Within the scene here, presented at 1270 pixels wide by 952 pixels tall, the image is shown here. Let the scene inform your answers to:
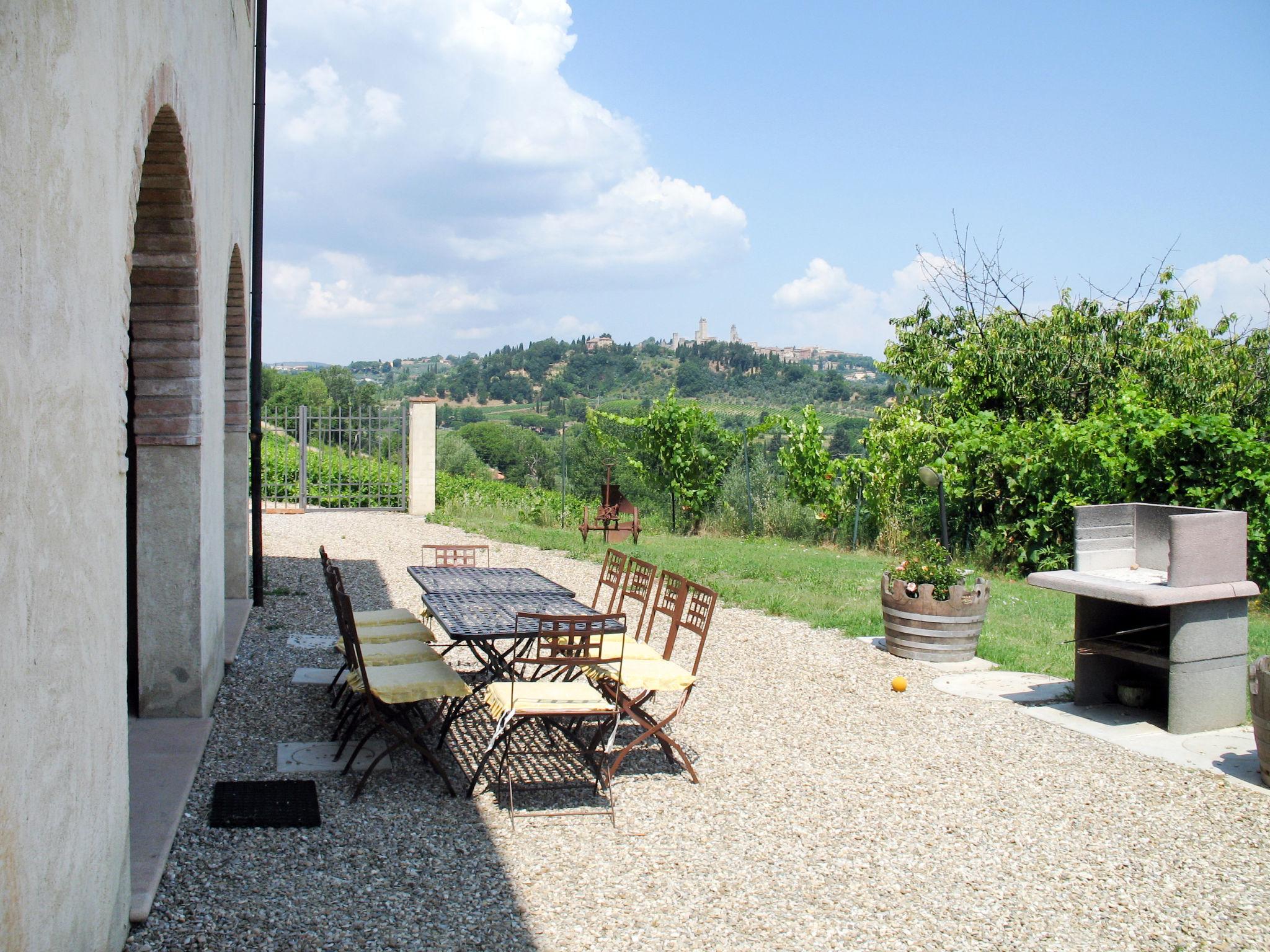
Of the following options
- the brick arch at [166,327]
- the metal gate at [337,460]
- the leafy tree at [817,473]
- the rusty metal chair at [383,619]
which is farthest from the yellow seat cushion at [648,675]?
the metal gate at [337,460]

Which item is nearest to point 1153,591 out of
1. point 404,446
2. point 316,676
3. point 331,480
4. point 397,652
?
point 397,652

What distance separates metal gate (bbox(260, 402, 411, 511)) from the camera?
16.4m

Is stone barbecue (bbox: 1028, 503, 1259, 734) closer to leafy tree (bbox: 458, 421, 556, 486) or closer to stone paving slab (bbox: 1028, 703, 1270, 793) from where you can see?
stone paving slab (bbox: 1028, 703, 1270, 793)

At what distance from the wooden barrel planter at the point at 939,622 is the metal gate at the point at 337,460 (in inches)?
443

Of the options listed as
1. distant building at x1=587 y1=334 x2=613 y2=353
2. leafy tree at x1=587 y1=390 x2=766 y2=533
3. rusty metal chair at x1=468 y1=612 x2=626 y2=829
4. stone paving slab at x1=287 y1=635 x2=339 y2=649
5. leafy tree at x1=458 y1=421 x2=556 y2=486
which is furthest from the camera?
distant building at x1=587 y1=334 x2=613 y2=353

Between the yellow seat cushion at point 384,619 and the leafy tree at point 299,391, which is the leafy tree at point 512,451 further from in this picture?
the yellow seat cushion at point 384,619

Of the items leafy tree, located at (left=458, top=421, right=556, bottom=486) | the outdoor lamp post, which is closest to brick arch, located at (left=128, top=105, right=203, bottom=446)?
the outdoor lamp post

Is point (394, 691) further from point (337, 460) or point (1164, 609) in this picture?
point (337, 460)

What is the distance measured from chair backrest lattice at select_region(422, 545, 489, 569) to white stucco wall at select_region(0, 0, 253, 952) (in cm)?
436

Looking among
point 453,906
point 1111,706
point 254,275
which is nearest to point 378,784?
point 453,906

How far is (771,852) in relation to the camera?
391 centimetres

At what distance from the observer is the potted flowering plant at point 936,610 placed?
7.12 meters

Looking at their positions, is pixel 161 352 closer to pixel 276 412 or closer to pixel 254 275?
pixel 254 275

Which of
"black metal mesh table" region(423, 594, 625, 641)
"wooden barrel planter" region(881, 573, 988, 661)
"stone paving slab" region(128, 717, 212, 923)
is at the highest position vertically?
"black metal mesh table" region(423, 594, 625, 641)
